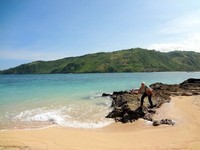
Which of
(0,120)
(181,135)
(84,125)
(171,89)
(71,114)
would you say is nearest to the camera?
(181,135)

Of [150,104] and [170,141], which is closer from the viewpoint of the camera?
[170,141]

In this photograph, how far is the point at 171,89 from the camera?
3241 centimetres

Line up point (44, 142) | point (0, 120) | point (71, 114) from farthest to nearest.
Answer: point (71, 114), point (0, 120), point (44, 142)

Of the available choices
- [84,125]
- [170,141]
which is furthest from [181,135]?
[84,125]

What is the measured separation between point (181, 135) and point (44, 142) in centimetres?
731

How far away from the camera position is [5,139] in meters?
11.4

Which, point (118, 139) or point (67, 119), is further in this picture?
point (67, 119)

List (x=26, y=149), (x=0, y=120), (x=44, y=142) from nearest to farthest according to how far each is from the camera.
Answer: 1. (x=26, y=149)
2. (x=44, y=142)
3. (x=0, y=120)

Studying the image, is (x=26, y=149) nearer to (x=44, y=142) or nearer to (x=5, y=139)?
(x=44, y=142)

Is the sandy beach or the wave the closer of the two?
the sandy beach

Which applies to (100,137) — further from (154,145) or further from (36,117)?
(36,117)

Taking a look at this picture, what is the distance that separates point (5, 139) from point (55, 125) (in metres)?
4.63

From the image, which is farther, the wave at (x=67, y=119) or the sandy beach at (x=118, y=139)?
the wave at (x=67, y=119)

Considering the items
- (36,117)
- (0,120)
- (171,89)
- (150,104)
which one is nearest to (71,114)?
(36,117)
